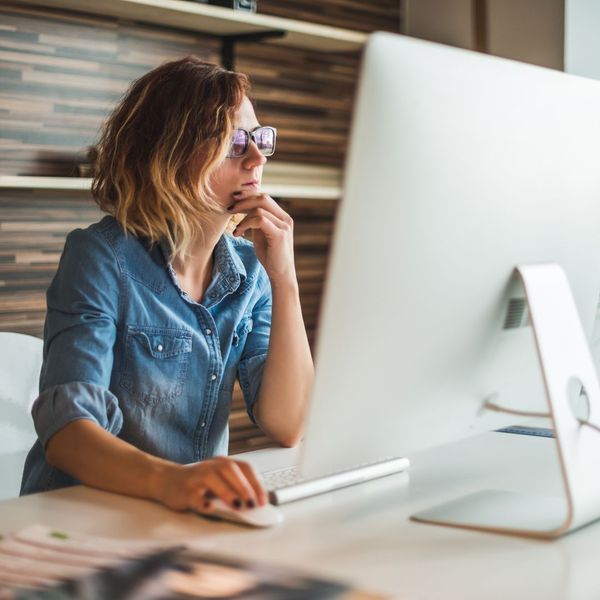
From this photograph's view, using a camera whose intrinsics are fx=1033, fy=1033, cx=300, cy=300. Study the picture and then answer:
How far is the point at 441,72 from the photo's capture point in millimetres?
1082

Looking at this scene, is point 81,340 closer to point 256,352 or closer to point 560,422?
point 256,352

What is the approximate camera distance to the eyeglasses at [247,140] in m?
1.75

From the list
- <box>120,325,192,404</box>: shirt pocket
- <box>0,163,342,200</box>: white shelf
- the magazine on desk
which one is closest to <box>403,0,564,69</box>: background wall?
<box>0,163,342,200</box>: white shelf

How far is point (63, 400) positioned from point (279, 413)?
1.43 ft

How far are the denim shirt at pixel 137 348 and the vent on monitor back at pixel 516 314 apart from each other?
0.62m

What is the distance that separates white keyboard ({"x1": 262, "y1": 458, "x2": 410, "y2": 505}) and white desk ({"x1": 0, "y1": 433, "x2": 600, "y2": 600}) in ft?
0.05

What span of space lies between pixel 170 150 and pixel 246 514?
2.39ft

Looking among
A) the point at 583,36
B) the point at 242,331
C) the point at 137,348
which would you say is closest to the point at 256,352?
the point at 242,331

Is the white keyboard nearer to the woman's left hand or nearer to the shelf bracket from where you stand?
the woman's left hand

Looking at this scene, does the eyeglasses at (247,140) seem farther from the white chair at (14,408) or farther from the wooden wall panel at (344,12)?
the wooden wall panel at (344,12)

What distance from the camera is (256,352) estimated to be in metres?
1.88

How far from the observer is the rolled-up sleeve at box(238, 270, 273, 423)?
1854mm

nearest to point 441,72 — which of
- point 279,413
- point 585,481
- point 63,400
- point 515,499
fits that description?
point 585,481

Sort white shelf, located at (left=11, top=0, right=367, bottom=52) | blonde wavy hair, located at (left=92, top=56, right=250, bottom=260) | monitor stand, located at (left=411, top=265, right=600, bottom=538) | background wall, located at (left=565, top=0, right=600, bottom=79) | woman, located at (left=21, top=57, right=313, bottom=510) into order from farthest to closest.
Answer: background wall, located at (left=565, top=0, right=600, bottom=79), white shelf, located at (left=11, top=0, right=367, bottom=52), blonde wavy hair, located at (left=92, top=56, right=250, bottom=260), woman, located at (left=21, top=57, right=313, bottom=510), monitor stand, located at (left=411, top=265, right=600, bottom=538)
